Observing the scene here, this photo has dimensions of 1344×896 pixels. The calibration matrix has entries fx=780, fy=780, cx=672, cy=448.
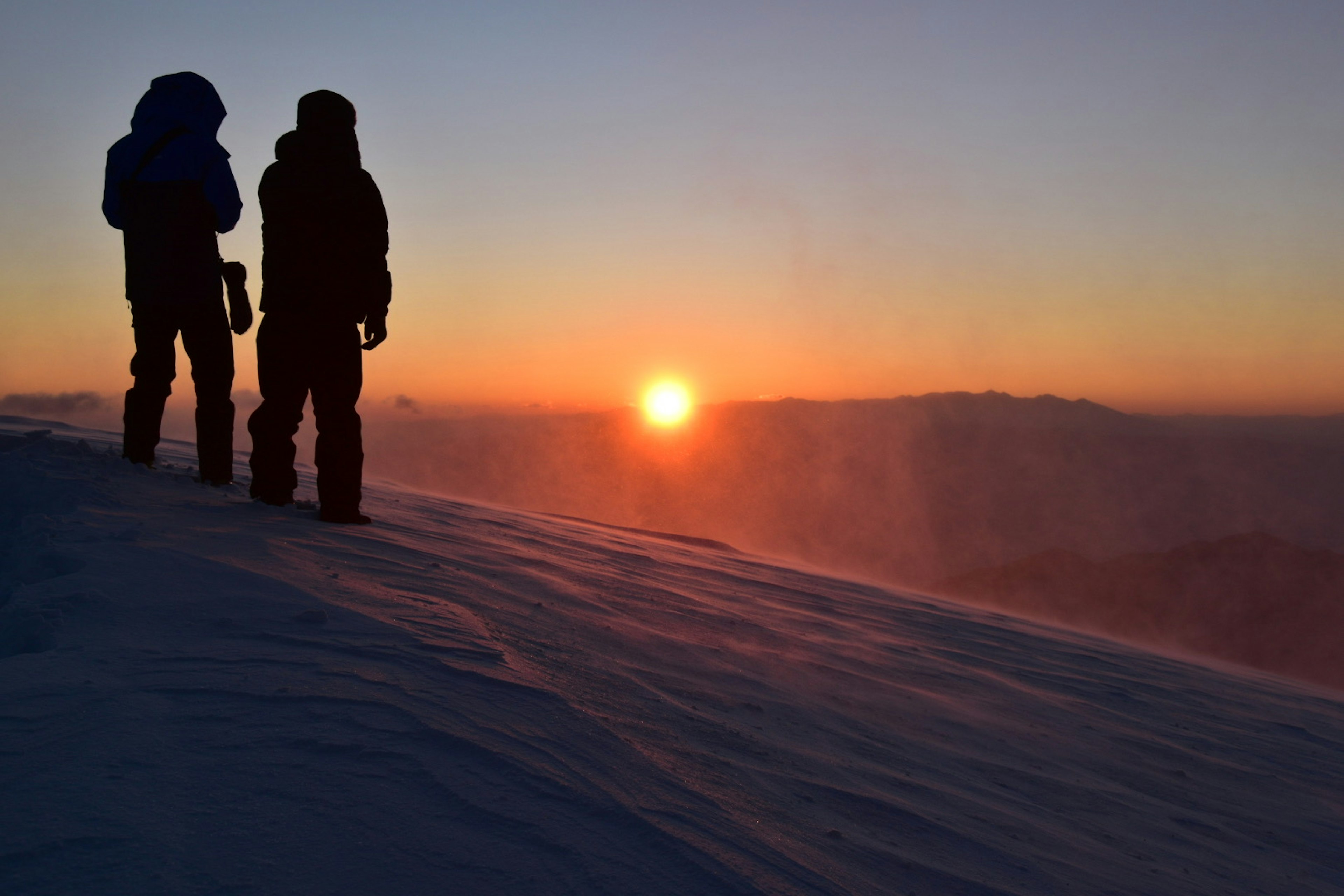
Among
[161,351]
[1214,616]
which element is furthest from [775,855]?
[1214,616]

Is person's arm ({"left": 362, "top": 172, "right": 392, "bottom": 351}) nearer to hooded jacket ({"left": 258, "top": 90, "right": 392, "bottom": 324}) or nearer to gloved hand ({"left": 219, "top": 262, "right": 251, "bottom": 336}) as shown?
hooded jacket ({"left": 258, "top": 90, "right": 392, "bottom": 324})

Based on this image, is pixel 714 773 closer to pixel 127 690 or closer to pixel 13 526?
pixel 127 690

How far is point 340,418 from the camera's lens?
160 inches

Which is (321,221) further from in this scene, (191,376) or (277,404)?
(191,376)

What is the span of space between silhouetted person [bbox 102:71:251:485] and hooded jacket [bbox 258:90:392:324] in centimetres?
57

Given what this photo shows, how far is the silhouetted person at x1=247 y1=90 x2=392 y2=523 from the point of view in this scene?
3939 millimetres

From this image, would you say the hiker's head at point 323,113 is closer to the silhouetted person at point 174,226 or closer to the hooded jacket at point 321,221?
the hooded jacket at point 321,221

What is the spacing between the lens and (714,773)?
1.68 meters

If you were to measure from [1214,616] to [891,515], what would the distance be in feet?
84.1

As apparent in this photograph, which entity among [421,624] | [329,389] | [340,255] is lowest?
[421,624]

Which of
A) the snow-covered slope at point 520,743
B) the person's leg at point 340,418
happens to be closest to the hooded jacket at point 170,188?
the person's leg at point 340,418

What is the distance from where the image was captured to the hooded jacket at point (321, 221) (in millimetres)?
3936

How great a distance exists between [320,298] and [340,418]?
24.5 inches

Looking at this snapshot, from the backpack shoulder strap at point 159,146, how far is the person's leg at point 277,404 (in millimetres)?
1148
